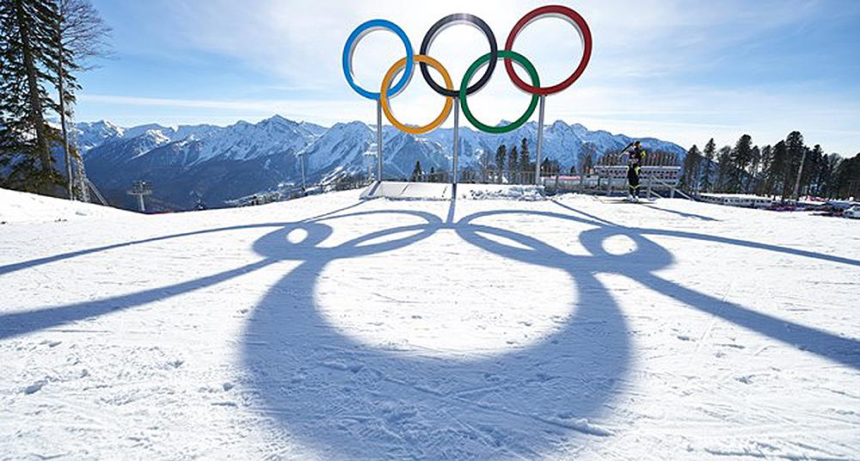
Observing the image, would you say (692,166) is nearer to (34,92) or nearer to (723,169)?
(723,169)

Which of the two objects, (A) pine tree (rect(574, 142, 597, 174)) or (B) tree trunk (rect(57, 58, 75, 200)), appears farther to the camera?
(A) pine tree (rect(574, 142, 597, 174))

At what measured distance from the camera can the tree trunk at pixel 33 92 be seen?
16.3 metres

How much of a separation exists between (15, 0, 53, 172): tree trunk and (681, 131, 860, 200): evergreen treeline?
6269cm

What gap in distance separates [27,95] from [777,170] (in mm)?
78576

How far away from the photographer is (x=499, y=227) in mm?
7910

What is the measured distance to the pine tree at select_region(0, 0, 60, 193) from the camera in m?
16.3

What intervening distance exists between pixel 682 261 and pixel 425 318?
448 cm

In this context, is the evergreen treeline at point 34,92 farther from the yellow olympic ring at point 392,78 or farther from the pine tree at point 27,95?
the yellow olympic ring at point 392,78

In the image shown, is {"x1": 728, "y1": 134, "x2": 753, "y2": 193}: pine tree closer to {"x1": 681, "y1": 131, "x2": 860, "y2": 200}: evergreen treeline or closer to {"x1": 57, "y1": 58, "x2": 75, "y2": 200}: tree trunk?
{"x1": 681, "y1": 131, "x2": 860, "y2": 200}: evergreen treeline

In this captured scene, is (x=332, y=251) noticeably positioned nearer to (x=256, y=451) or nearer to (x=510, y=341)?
(x=510, y=341)

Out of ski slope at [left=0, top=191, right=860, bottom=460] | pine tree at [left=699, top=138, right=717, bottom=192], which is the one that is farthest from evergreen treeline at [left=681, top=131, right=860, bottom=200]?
ski slope at [left=0, top=191, right=860, bottom=460]

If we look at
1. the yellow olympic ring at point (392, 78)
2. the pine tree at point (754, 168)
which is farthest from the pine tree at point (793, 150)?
the yellow olympic ring at point (392, 78)

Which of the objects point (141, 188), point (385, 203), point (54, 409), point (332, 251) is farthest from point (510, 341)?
point (141, 188)

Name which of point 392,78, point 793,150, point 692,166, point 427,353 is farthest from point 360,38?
point 692,166
